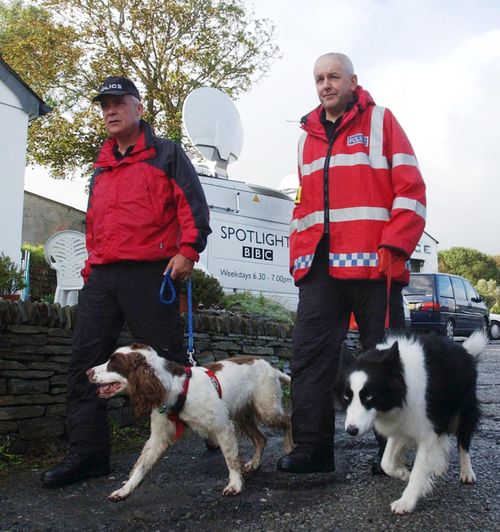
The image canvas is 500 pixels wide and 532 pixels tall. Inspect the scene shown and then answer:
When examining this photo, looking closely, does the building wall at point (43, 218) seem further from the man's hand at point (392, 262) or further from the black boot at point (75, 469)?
the man's hand at point (392, 262)

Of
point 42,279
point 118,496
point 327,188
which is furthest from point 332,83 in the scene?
point 42,279

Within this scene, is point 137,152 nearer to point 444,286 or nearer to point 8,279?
point 8,279

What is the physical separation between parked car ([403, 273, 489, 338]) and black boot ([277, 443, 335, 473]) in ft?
40.2

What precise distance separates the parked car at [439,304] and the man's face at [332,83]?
1244cm

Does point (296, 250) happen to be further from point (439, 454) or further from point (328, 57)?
point (439, 454)

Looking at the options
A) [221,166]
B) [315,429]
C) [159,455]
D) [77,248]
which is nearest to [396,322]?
[315,429]

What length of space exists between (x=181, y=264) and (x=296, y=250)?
2.22 ft

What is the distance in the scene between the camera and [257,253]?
9398mm

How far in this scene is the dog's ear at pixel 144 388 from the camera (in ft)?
10.8

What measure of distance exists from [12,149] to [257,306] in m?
7.03

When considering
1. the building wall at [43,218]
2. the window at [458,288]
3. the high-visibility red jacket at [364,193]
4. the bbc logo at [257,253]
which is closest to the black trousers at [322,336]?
the high-visibility red jacket at [364,193]

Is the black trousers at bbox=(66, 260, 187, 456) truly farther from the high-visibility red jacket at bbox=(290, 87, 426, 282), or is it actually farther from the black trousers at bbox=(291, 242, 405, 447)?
the high-visibility red jacket at bbox=(290, 87, 426, 282)

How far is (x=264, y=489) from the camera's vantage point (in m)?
3.50

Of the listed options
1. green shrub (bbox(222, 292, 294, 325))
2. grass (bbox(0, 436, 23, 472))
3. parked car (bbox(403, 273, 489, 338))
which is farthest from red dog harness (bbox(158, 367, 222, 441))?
parked car (bbox(403, 273, 489, 338))
